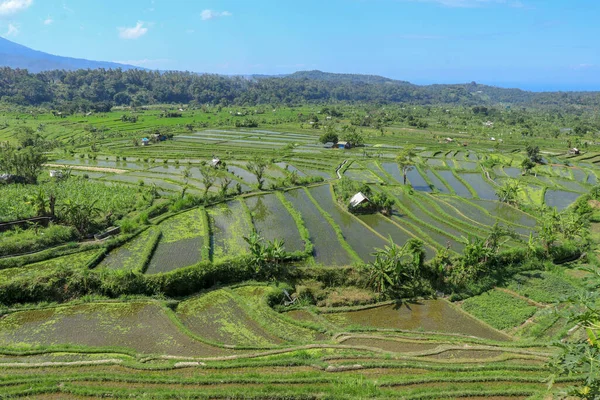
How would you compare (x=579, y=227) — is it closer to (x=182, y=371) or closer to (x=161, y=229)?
(x=182, y=371)

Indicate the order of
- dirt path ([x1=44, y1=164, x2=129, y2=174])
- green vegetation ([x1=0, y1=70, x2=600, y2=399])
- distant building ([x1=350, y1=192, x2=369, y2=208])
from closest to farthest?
green vegetation ([x1=0, y1=70, x2=600, y2=399]) → distant building ([x1=350, y1=192, x2=369, y2=208]) → dirt path ([x1=44, y1=164, x2=129, y2=174])

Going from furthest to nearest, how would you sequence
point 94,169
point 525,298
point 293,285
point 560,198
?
point 94,169 → point 560,198 → point 293,285 → point 525,298

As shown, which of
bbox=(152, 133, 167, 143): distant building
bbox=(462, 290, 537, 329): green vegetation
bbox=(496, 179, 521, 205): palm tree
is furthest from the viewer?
bbox=(152, 133, 167, 143): distant building

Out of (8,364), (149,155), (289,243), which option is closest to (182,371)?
(8,364)

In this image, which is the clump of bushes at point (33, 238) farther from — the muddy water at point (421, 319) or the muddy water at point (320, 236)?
the muddy water at point (421, 319)

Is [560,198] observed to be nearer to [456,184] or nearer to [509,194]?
[509,194]

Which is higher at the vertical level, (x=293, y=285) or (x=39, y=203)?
(x=39, y=203)

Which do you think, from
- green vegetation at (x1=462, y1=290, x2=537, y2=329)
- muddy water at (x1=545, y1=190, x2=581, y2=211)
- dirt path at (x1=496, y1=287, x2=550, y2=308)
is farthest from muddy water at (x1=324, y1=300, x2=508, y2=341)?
muddy water at (x1=545, y1=190, x2=581, y2=211)

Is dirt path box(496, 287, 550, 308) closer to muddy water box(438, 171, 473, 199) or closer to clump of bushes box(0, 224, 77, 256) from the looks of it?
muddy water box(438, 171, 473, 199)

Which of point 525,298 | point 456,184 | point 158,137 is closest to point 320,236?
point 525,298
